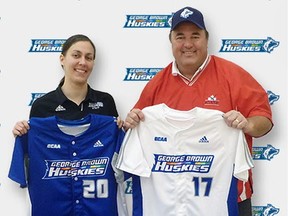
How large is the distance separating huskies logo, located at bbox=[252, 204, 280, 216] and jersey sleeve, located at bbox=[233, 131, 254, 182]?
0.72 metres

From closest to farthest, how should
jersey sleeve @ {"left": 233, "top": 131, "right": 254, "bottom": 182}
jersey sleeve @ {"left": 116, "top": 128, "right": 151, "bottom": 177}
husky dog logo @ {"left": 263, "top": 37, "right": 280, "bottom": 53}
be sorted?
1. jersey sleeve @ {"left": 233, "top": 131, "right": 254, "bottom": 182}
2. jersey sleeve @ {"left": 116, "top": 128, "right": 151, "bottom": 177}
3. husky dog logo @ {"left": 263, "top": 37, "right": 280, "bottom": 53}

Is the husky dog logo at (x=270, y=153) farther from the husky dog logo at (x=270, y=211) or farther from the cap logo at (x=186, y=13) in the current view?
the cap logo at (x=186, y=13)

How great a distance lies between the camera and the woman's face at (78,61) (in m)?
2.01

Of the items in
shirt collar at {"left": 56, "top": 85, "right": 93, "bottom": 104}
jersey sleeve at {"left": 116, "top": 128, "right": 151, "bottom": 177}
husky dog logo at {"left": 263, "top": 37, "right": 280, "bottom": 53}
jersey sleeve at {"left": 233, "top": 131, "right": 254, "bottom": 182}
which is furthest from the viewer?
husky dog logo at {"left": 263, "top": 37, "right": 280, "bottom": 53}

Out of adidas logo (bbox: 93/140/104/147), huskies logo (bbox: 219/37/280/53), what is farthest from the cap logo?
adidas logo (bbox: 93/140/104/147)

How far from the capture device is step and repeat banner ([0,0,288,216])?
242 centimetres

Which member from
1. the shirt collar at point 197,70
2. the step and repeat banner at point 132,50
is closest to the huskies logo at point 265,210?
the step and repeat banner at point 132,50

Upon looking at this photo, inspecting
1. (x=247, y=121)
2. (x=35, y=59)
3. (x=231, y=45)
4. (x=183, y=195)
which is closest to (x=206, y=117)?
(x=247, y=121)

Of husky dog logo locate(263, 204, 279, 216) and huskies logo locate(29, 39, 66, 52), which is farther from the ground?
huskies logo locate(29, 39, 66, 52)

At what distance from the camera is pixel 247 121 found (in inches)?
72.4

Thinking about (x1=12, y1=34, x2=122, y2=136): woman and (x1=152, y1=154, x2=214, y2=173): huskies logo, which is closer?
(x1=152, y1=154, x2=214, y2=173): huskies logo

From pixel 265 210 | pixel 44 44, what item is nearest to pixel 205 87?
pixel 265 210

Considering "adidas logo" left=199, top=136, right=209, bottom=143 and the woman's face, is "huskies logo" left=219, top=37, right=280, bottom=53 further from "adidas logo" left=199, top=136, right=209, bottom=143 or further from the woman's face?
the woman's face

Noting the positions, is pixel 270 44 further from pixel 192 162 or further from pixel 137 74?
pixel 192 162
